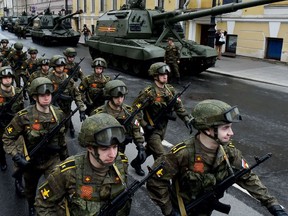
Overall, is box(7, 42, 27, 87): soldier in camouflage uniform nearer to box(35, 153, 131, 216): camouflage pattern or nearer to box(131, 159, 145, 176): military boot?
box(131, 159, 145, 176): military boot

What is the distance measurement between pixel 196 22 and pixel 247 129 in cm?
1631

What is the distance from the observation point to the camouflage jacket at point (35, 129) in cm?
425

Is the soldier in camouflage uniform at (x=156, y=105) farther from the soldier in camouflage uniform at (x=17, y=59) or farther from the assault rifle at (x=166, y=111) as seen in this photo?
the soldier in camouflage uniform at (x=17, y=59)

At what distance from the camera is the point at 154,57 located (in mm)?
13414

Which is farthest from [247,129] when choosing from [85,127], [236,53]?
[236,53]

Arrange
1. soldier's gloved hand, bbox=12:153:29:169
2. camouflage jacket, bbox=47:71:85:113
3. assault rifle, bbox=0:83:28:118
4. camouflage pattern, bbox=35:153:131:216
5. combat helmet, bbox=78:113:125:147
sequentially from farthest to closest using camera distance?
camouflage jacket, bbox=47:71:85:113 → assault rifle, bbox=0:83:28:118 → soldier's gloved hand, bbox=12:153:29:169 → camouflage pattern, bbox=35:153:131:216 → combat helmet, bbox=78:113:125:147

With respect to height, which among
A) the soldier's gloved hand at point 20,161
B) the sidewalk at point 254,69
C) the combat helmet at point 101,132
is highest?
the combat helmet at point 101,132

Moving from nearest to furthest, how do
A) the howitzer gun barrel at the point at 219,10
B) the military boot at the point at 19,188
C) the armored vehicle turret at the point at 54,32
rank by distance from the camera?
the military boot at the point at 19,188 → the howitzer gun barrel at the point at 219,10 → the armored vehicle turret at the point at 54,32

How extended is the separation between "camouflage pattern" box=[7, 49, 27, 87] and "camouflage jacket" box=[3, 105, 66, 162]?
6936 millimetres

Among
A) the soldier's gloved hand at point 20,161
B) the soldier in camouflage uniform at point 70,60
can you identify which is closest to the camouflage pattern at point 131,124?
the soldier's gloved hand at point 20,161

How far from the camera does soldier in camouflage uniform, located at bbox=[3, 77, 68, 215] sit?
4.27 m

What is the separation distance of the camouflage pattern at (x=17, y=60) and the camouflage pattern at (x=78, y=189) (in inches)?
346

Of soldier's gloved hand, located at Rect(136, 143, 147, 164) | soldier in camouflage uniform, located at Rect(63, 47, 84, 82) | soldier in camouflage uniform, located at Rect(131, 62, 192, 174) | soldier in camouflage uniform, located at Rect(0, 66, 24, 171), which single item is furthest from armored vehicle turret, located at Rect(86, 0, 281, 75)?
soldier's gloved hand, located at Rect(136, 143, 147, 164)

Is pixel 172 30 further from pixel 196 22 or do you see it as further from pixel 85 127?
pixel 85 127
